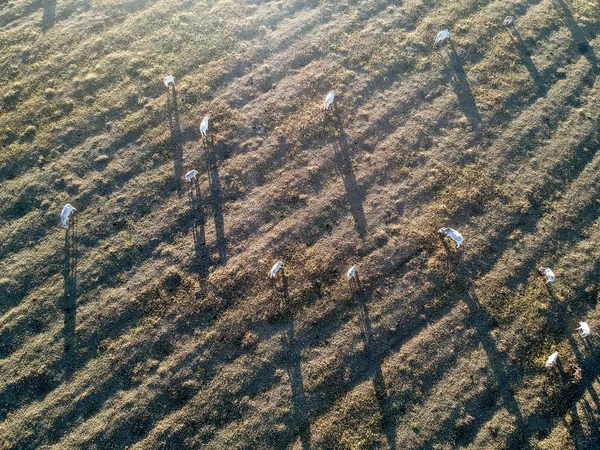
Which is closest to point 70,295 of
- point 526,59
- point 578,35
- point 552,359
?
point 552,359

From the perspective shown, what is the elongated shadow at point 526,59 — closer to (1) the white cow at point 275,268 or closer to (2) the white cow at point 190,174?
(1) the white cow at point 275,268

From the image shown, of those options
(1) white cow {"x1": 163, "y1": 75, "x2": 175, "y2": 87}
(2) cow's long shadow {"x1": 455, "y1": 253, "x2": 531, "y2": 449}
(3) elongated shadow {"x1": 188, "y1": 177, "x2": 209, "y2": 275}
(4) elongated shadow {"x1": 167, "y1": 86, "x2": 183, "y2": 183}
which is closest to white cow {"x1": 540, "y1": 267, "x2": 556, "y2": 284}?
(2) cow's long shadow {"x1": 455, "y1": 253, "x2": 531, "y2": 449}

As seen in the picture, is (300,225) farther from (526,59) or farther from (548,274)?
(526,59)

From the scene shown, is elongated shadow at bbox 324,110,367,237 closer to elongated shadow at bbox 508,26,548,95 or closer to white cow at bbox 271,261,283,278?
A: white cow at bbox 271,261,283,278

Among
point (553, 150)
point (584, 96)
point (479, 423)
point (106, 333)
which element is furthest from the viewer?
point (584, 96)

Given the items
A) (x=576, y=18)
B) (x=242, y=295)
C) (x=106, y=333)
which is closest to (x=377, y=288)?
(x=242, y=295)

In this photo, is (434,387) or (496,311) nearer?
(434,387)

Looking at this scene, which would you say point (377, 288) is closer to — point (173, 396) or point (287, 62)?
point (173, 396)

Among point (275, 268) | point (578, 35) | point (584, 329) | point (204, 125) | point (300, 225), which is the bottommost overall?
point (584, 329)
